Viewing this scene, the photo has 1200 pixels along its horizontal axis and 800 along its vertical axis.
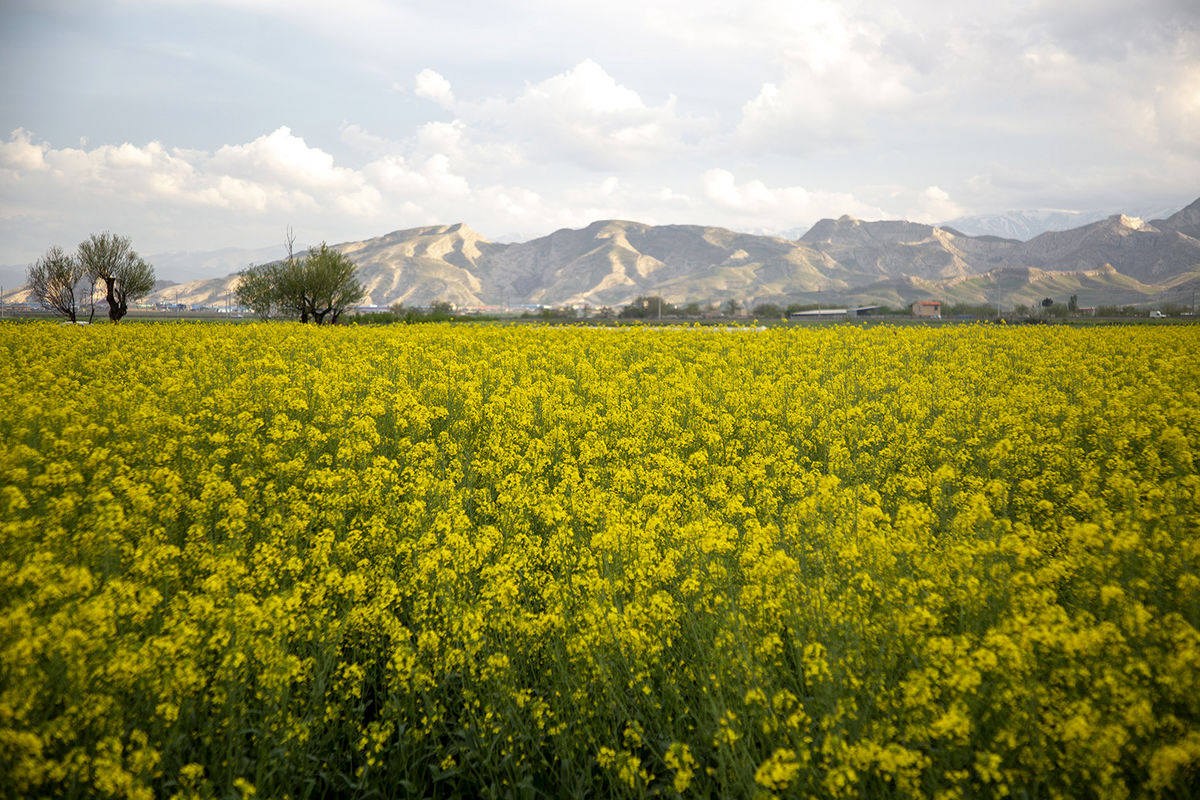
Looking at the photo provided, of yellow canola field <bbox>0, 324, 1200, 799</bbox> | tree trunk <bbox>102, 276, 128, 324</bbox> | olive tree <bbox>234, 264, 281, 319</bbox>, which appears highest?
olive tree <bbox>234, 264, 281, 319</bbox>

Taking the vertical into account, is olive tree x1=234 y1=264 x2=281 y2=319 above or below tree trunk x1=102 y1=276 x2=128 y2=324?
above

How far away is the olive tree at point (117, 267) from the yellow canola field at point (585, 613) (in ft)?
154

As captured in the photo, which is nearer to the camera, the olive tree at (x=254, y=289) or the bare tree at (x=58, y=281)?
the bare tree at (x=58, y=281)

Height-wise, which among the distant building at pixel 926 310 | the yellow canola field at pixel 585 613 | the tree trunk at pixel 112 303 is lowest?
the yellow canola field at pixel 585 613

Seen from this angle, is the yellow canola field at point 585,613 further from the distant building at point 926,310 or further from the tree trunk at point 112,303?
the distant building at point 926,310

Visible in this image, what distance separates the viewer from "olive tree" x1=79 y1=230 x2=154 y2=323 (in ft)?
156

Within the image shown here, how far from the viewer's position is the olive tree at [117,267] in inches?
1873

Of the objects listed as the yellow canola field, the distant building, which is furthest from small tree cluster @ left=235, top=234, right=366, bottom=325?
the distant building

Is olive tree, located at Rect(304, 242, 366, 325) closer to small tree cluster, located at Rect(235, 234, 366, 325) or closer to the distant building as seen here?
small tree cluster, located at Rect(235, 234, 366, 325)

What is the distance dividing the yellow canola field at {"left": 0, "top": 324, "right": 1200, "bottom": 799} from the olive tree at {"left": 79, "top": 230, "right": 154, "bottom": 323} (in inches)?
1847

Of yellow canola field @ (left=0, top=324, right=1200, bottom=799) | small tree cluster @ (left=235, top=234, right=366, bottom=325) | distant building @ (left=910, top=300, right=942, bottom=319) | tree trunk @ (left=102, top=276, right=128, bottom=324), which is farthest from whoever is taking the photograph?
distant building @ (left=910, top=300, right=942, bottom=319)

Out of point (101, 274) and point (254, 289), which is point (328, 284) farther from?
point (254, 289)

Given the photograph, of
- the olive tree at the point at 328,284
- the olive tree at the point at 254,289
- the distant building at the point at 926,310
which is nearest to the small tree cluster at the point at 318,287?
the olive tree at the point at 328,284

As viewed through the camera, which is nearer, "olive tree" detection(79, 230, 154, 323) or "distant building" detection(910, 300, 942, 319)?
"olive tree" detection(79, 230, 154, 323)
